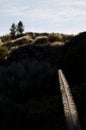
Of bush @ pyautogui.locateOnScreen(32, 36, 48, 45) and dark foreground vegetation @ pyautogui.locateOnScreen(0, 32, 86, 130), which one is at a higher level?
dark foreground vegetation @ pyautogui.locateOnScreen(0, 32, 86, 130)

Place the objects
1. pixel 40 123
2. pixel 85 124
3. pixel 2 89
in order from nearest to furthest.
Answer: pixel 85 124
pixel 40 123
pixel 2 89

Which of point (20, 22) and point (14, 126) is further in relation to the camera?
point (20, 22)

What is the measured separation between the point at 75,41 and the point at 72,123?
22600 mm

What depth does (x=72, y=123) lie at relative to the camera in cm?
639

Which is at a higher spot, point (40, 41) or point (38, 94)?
point (38, 94)

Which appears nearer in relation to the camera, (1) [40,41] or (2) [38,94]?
(2) [38,94]

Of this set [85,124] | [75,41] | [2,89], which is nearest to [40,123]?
[85,124]

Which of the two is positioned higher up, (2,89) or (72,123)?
(72,123)

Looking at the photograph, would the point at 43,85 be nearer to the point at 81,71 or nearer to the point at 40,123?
the point at 81,71

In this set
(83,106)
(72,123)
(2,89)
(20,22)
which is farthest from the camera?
(20,22)

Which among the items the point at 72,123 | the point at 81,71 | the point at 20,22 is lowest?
the point at 20,22

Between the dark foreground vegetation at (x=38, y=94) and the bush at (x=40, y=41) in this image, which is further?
the bush at (x=40, y=41)

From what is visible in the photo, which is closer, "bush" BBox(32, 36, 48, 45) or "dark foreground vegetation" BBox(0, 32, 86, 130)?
"dark foreground vegetation" BBox(0, 32, 86, 130)

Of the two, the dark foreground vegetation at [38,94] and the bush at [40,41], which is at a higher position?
the dark foreground vegetation at [38,94]
